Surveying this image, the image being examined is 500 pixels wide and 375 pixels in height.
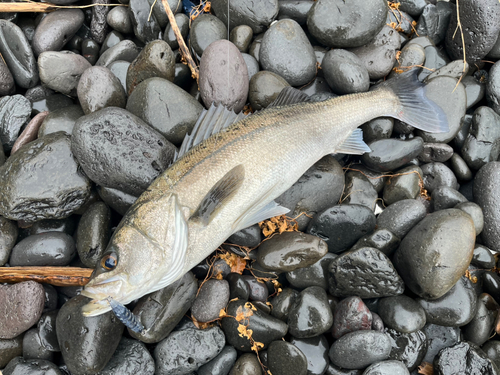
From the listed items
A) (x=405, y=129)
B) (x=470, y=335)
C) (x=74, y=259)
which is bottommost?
(x=470, y=335)

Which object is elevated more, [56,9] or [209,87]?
[56,9]

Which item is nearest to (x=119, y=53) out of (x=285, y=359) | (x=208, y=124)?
(x=208, y=124)

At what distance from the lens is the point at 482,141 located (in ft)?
14.4

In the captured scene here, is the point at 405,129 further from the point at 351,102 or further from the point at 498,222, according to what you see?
the point at 498,222

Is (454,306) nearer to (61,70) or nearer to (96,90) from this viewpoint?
(96,90)

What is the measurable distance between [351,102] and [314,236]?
1632 millimetres

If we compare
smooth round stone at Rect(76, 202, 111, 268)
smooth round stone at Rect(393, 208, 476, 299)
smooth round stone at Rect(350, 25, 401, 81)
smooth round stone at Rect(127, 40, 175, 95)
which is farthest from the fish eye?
smooth round stone at Rect(350, 25, 401, 81)

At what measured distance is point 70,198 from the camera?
12.7 feet

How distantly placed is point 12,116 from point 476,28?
245 inches

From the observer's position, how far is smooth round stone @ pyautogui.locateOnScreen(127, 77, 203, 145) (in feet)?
13.3

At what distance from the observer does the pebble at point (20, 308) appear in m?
3.59

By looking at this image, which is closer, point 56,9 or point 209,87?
point 209,87

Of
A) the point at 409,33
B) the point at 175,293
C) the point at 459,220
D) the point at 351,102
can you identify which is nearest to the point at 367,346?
the point at 459,220

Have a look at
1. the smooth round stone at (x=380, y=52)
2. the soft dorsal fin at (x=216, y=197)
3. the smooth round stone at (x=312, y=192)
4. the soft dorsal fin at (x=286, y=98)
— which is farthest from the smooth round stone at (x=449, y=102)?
the soft dorsal fin at (x=216, y=197)
